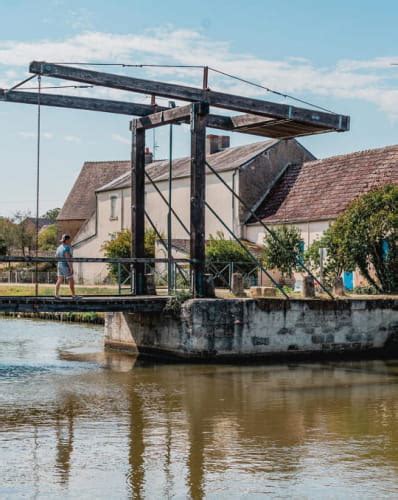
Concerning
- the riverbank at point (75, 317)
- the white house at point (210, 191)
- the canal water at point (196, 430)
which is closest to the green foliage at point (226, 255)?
the white house at point (210, 191)

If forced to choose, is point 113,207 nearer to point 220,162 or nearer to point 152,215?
point 152,215

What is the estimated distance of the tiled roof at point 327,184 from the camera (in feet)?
110

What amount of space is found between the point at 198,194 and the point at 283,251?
37.0 ft

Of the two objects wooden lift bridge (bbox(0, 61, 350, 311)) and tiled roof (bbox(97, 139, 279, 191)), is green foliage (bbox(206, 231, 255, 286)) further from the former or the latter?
wooden lift bridge (bbox(0, 61, 350, 311))

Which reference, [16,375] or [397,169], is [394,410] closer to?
[16,375]

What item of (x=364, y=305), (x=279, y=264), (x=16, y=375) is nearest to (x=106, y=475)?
(x=16, y=375)

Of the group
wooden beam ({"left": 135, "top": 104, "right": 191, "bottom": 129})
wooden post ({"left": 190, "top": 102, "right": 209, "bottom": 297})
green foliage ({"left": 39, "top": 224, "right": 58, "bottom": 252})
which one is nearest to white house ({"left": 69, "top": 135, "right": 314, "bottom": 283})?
wooden beam ({"left": 135, "top": 104, "right": 191, "bottom": 129})

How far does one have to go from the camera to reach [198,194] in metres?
19.5

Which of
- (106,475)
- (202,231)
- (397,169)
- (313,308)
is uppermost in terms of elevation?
(397,169)

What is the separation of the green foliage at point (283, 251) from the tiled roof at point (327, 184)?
139cm

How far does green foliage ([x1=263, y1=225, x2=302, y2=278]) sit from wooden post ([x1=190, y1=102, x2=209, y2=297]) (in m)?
10.9

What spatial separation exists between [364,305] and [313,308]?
5.33ft

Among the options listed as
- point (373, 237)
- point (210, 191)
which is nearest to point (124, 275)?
point (210, 191)

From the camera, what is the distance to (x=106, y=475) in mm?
8984
